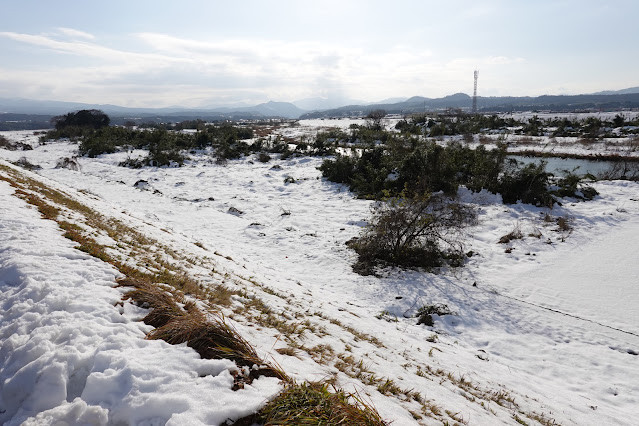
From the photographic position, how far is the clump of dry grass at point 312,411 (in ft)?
9.21

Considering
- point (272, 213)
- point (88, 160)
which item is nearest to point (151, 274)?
point (272, 213)

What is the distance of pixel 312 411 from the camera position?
2916 mm

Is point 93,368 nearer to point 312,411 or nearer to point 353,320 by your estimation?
point 312,411

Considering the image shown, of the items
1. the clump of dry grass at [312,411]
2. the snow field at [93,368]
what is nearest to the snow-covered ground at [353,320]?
the snow field at [93,368]

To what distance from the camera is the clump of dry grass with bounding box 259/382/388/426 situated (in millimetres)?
2806

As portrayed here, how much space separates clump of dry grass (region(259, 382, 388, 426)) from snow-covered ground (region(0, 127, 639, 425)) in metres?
0.30

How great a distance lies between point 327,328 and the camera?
21.8ft

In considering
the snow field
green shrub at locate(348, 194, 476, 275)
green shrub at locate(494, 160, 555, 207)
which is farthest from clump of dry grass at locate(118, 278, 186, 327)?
green shrub at locate(494, 160, 555, 207)

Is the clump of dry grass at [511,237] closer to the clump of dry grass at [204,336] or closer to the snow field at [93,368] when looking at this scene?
the clump of dry grass at [204,336]

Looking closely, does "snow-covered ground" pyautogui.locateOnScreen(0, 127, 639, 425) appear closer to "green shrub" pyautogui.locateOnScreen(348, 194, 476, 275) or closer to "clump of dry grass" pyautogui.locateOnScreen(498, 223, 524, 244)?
"clump of dry grass" pyautogui.locateOnScreen(498, 223, 524, 244)

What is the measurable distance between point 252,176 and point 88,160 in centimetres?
1993

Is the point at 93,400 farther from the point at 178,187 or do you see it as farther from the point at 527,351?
the point at 178,187

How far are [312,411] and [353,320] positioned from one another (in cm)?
519

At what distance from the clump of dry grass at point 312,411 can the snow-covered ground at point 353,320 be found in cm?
30
